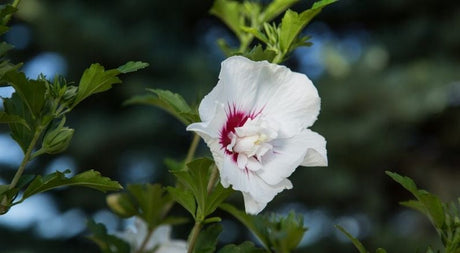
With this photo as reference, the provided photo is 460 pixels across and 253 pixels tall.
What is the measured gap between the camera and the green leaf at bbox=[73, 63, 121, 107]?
0.36 m

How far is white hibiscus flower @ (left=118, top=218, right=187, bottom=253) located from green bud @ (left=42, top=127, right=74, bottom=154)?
0.51ft

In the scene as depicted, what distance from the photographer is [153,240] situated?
554 millimetres

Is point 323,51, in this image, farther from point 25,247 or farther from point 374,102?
point 25,247

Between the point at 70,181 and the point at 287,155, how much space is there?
0.40ft

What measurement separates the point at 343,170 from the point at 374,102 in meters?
0.41

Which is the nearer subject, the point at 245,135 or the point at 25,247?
the point at 245,135

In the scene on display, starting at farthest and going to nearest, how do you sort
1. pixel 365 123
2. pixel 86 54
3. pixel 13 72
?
pixel 86 54 → pixel 365 123 → pixel 13 72

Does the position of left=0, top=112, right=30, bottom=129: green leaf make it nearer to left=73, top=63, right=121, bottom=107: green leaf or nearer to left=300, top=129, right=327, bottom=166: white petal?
left=73, top=63, right=121, bottom=107: green leaf

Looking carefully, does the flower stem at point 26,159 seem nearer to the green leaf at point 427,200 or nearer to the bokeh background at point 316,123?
the green leaf at point 427,200

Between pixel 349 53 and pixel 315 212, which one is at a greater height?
pixel 349 53

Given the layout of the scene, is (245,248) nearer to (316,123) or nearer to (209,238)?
(209,238)

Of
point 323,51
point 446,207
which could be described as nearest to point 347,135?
point 323,51

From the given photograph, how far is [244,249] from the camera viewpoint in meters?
0.37

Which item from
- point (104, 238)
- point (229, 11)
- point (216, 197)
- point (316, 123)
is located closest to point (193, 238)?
point (216, 197)
